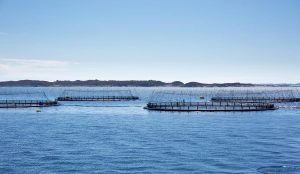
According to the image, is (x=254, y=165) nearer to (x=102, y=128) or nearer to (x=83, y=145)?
(x=83, y=145)

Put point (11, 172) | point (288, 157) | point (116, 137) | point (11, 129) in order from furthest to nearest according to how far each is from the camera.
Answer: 1. point (11, 129)
2. point (116, 137)
3. point (288, 157)
4. point (11, 172)

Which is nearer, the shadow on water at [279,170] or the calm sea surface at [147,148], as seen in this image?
the shadow on water at [279,170]

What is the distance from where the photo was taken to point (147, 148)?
48.2m

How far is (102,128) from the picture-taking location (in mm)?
70188

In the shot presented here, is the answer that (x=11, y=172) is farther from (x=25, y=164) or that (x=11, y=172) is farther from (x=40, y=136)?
(x=40, y=136)

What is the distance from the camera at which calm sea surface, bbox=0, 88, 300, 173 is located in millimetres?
38625

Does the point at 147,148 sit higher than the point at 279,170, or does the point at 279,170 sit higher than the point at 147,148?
the point at 147,148

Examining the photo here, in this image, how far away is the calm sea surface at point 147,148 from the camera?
1521 inches

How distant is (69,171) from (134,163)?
6.46 m

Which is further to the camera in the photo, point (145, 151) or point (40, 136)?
point (40, 136)

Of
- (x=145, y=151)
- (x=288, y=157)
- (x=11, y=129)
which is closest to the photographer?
(x=288, y=157)

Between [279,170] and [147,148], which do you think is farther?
[147,148]

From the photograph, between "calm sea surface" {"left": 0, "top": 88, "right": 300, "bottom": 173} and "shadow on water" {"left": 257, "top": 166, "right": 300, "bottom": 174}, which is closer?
"shadow on water" {"left": 257, "top": 166, "right": 300, "bottom": 174}

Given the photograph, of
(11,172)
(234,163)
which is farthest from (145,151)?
(11,172)
